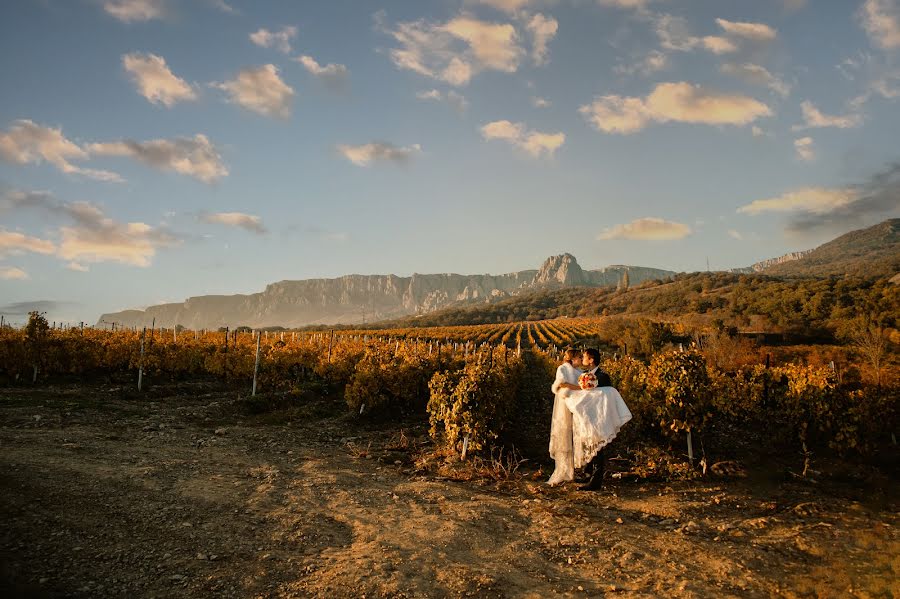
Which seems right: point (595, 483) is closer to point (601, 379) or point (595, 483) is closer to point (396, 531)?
point (601, 379)

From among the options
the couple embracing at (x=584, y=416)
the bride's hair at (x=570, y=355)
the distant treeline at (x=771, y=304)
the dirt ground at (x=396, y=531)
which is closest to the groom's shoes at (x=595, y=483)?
the couple embracing at (x=584, y=416)

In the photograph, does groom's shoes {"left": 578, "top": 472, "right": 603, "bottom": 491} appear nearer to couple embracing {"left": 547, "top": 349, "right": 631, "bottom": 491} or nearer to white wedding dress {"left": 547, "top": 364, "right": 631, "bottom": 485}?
couple embracing {"left": 547, "top": 349, "right": 631, "bottom": 491}

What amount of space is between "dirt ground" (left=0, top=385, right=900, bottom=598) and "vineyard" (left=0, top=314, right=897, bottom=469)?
5.06 feet

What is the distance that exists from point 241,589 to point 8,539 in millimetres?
2735

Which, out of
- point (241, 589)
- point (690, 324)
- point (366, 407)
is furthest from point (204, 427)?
point (690, 324)

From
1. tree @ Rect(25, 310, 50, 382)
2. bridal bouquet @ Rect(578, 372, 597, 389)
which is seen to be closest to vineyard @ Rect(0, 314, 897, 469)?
tree @ Rect(25, 310, 50, 382)

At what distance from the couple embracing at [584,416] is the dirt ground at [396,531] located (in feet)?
1.45

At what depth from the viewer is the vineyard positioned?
935cm

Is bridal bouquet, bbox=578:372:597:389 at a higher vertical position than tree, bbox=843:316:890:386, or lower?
higher

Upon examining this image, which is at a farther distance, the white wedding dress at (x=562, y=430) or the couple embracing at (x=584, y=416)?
the white wedding dress at (x=562, y=430)

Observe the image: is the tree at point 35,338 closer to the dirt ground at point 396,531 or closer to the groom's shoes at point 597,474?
the dirt ground at point 396,531

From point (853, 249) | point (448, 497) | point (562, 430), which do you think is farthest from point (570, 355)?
point (853, 249)

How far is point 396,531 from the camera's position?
547 cm

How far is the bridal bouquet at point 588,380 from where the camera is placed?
6.96 meters
